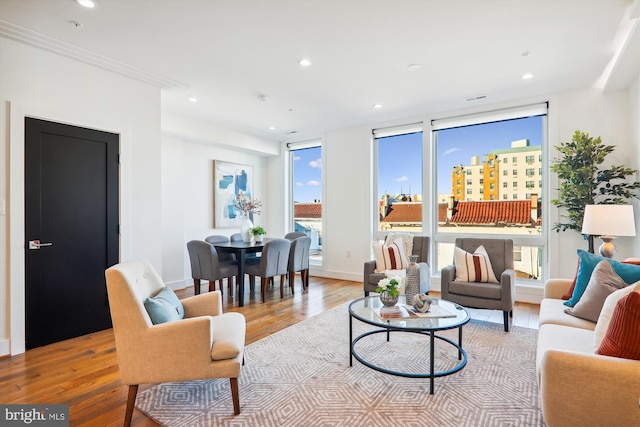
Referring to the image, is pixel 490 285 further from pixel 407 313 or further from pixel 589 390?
pixel 589 390

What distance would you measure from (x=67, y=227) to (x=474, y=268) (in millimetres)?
4286

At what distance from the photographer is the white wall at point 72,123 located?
2.92 m

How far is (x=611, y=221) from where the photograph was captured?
3273mm

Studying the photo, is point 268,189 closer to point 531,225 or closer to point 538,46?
point 531,225

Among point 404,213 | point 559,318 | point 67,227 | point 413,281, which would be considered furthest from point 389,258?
point 67,227

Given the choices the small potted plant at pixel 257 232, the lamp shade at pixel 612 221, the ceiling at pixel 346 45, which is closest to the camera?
the ceiling at pixel 346 45

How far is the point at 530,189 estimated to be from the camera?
4750 millimetres

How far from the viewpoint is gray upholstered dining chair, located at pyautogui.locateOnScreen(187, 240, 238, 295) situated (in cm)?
453

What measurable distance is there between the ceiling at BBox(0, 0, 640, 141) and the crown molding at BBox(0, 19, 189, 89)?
0.04 ft

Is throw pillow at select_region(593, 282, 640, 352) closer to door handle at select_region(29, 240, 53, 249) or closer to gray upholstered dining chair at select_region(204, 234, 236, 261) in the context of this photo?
door handle at select_region(29, 240, 53, 249)

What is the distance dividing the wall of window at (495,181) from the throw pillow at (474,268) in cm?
131

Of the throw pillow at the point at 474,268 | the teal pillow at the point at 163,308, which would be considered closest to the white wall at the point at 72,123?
the teal pillow at the point at 163,308

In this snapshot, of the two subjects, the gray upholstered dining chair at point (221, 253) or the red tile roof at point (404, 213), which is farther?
the red tile roof at point (404, 213)

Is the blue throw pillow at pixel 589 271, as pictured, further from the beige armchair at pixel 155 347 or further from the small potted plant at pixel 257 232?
the small potted plant at pixel 257 232
